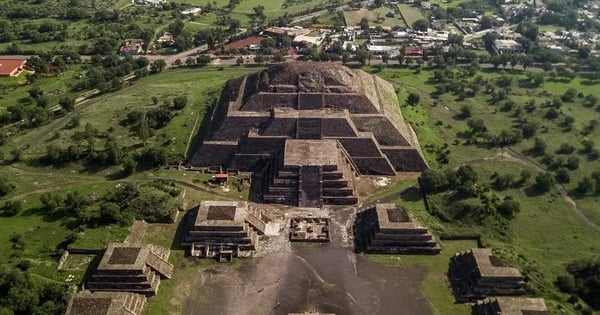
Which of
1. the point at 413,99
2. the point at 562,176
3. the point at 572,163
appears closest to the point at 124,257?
the point at 562,176

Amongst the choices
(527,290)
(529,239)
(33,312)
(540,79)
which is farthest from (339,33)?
(33,312)

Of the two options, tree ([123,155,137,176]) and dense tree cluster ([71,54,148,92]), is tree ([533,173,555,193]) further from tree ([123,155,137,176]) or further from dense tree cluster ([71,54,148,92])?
dense tree cluster ([71,54,148,92])

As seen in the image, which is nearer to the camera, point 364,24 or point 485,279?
point 485,279

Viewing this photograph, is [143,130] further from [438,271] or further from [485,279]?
[485,279]

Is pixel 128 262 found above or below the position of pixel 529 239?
above

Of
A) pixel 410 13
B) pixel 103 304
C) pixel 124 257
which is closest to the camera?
pixel 103 304

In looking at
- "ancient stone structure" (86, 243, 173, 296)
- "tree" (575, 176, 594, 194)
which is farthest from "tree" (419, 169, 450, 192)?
"ancient stone structure" (86, 243, 173, 296)

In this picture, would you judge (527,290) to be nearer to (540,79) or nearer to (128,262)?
(128,262)
